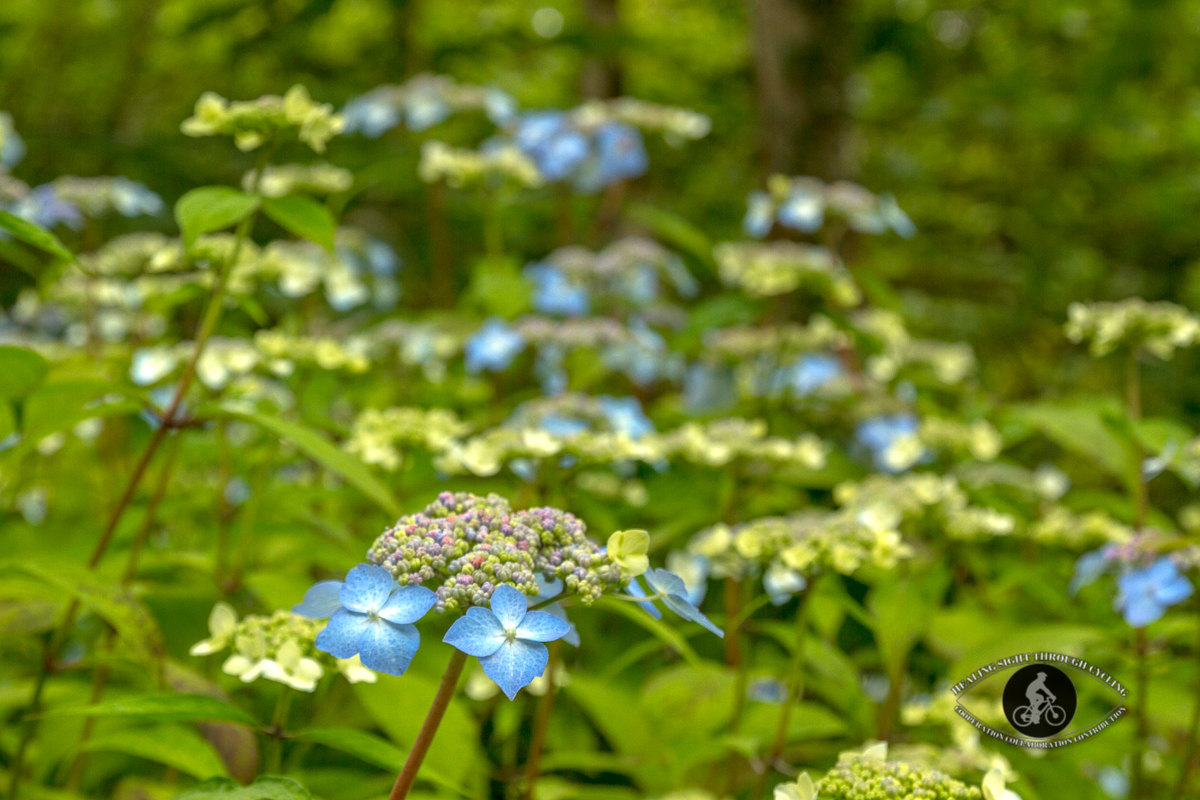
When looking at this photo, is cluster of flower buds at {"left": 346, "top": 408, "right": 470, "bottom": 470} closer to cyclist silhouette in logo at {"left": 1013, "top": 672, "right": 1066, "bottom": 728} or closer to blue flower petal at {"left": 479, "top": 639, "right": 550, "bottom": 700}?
blue flower petal at {"left": 479, "top": 639, "right": 550, "bottom": 700}

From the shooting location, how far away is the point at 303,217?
1.22 m

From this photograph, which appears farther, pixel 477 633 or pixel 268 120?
pixel 268 120

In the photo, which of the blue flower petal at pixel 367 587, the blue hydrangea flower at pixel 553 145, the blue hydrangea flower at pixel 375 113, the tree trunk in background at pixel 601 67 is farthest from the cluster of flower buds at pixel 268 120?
the tree trunk in background at pixel 601 67

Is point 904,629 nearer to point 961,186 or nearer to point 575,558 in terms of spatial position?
point 575,558

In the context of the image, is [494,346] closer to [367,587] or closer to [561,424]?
[561,424]

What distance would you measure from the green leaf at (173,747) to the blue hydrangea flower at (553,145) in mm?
1653

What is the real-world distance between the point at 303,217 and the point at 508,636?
72cm

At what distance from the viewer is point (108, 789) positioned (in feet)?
5.61

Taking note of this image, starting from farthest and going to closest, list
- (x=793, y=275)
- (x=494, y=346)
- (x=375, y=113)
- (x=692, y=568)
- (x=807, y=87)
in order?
1. (x=807, y=87)
2. (x=375, y=113)
3. (x=494, y=346)
4. (x=793, y=275)
5. (x=692, y=568)

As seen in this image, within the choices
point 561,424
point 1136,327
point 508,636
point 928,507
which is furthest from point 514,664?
point 1136,327

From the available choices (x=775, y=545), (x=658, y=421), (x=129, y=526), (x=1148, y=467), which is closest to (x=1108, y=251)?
(x=658, y=421)

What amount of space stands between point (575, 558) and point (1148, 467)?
1115mm

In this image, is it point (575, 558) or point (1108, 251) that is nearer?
point (575, 558)

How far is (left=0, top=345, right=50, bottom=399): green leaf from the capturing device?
1.12 m
